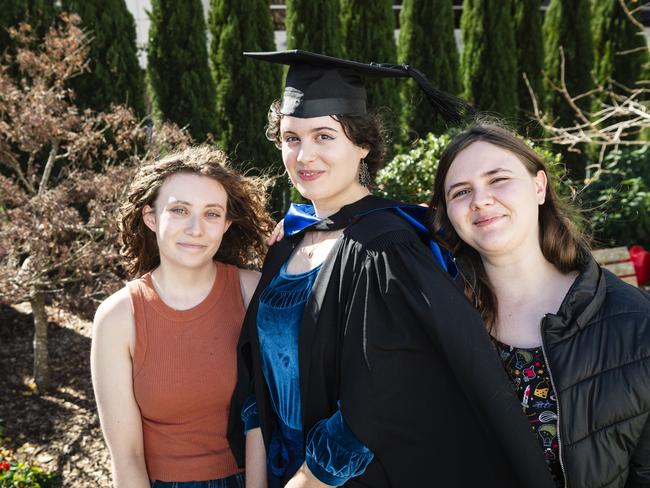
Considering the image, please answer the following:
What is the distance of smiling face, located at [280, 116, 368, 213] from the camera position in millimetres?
1864

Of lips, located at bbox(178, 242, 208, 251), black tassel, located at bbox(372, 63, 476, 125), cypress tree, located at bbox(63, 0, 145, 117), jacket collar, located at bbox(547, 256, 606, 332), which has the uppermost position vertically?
cypress tree, located at bbox(63, 0, 145, 117)

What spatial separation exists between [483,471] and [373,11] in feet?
21.9

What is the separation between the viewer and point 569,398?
1.65 metres

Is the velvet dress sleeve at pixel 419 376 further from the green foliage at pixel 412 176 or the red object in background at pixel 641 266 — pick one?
the red object in background at pixel 641 266

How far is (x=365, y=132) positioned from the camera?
1941 mm

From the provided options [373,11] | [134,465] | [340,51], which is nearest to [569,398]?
[134,465]

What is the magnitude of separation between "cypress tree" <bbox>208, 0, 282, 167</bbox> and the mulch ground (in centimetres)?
262

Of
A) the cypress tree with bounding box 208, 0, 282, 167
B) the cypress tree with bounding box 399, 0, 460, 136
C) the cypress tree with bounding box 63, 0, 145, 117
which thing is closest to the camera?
the cypress tree with bounding box 63, 0, 145, 117

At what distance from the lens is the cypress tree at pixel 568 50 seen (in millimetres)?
8688

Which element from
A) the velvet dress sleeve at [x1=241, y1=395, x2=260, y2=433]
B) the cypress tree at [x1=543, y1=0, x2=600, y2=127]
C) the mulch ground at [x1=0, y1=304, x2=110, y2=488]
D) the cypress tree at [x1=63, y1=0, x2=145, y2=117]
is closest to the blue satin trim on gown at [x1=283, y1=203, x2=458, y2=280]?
the velvet dress sleeve at [x1=241, y1=395, x2=260, y2=433]

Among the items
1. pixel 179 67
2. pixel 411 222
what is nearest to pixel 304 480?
pixel 411 222

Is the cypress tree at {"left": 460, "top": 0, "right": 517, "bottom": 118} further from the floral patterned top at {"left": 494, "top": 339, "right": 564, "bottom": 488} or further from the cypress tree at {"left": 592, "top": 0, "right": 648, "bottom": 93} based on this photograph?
the floral patterned top at {"left": 494, "top": 339, "right": 564, "bottom": 488}

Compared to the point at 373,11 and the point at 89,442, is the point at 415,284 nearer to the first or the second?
the point at 89,442

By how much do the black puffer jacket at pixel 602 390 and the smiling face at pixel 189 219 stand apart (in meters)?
1.17
